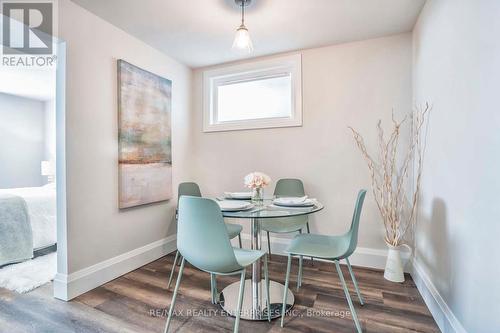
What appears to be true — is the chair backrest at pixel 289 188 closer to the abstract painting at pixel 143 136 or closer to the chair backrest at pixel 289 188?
the chair backrest at pixel 289 188

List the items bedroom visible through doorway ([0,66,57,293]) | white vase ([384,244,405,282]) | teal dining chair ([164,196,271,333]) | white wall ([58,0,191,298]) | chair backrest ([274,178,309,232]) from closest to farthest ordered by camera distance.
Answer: teal dining chair ([164,196,271,333]) → white wall ([58,0,191,298]) → white vase ([384,244,405,282]) → bedroom visible through doorway ([0,66,57,293]) → chair backrest ([274,178,309,232])

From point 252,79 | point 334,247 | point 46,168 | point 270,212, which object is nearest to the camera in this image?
point 270,212

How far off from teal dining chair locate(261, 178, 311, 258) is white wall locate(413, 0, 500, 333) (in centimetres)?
106

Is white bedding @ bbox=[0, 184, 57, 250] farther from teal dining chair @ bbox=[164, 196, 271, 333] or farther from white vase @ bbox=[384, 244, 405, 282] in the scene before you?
white vase @ bbox=[384, 244, 405, 282]

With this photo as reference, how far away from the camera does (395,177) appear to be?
2.52 metres

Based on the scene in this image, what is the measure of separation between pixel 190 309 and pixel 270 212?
3.23ft

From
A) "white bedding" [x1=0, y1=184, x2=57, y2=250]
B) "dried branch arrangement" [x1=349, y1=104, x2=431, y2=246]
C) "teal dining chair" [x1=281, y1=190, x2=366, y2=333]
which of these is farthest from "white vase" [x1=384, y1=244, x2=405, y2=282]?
"white bedding" [x1=0, y1=184, x2=57, y2=250]

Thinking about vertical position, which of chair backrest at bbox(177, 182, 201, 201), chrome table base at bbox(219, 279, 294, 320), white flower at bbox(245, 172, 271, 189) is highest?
white flower at bbox(245, 172, 271, 189)

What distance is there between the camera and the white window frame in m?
2.88

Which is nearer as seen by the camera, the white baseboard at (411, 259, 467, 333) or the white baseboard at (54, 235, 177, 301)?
the white baseboard at (411, 259, 467, 333)

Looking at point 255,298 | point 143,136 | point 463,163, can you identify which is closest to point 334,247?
point 255,298

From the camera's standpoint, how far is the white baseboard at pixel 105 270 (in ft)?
6.41

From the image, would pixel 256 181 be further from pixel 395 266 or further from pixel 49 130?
pixel 49 130

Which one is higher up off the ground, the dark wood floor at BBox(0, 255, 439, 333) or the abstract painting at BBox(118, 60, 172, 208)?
the abstract painting at BBox(118, 60, 172, 208)
